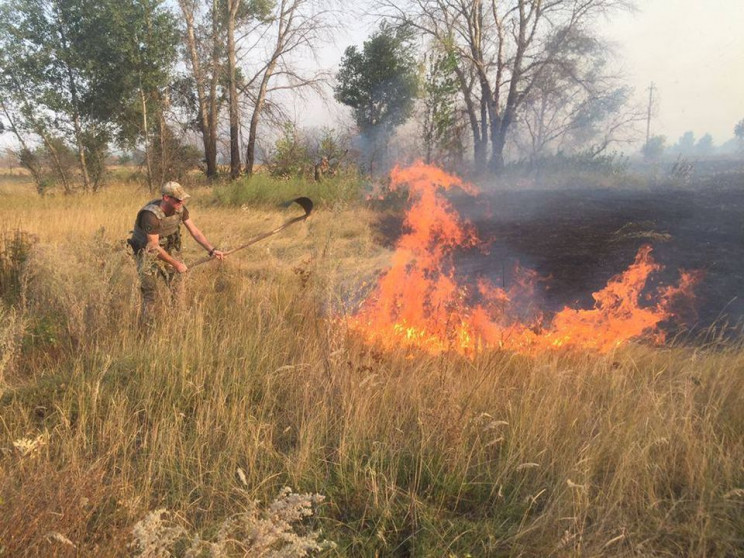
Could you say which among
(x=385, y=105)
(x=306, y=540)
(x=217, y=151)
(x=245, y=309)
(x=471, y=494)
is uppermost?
(x=385, y=105)

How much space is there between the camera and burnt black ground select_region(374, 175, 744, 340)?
5059mm

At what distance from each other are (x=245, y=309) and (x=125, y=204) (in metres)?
7.83

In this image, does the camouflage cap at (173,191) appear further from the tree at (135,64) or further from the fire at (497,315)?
the tree at (135,64)

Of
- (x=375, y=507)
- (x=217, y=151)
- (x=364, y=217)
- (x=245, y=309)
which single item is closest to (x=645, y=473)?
(x=375, y=507)

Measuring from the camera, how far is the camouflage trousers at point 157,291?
348 cm

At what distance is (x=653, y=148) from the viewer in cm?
4506

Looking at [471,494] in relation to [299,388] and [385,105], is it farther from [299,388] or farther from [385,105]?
[385,105]

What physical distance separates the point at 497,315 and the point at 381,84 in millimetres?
16190

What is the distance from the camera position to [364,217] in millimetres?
9664

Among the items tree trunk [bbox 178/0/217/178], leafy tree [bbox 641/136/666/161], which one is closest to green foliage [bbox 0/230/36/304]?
tree trunk [bbox 178/0/217/178]

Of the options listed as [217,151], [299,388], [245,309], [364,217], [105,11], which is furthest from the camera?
[217,151]

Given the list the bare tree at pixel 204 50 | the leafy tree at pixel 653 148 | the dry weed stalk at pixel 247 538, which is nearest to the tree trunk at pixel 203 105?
the bare tree at pixel 204 50

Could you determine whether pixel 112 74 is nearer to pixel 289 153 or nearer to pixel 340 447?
pixel 289 153

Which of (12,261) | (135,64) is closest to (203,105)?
(135,64)
